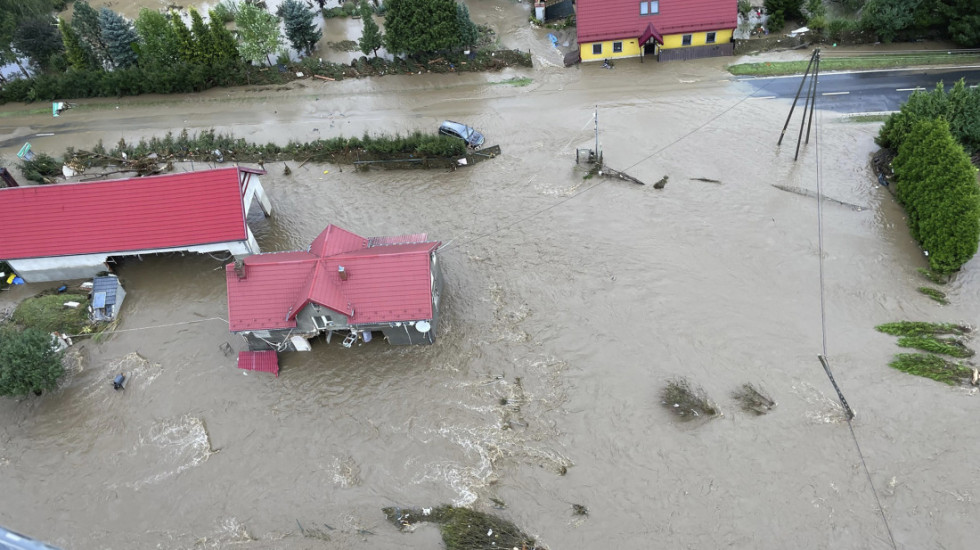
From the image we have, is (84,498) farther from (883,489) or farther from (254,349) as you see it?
(883,489)

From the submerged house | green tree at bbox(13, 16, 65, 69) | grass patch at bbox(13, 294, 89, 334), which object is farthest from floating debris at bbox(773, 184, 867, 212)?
green tree at bbox(13, 16, 65, 69)

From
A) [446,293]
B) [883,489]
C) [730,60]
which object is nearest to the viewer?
[883,489]

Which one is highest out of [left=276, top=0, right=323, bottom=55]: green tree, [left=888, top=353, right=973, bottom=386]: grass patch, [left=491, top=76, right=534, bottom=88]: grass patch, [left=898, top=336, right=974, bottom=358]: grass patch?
[left=276, top=0, right=323, bottom=55]: green tree

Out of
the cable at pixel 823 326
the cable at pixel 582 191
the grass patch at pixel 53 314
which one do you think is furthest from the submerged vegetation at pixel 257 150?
the cable at pixel 823 326

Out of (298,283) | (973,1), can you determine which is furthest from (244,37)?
(973,1)

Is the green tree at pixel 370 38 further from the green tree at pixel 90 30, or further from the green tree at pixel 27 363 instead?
the green tree at pixel 27 363

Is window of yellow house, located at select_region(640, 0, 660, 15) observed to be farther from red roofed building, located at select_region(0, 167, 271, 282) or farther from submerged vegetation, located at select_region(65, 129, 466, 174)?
red roofed building, located at select_region(0, 167, 271, 282)
